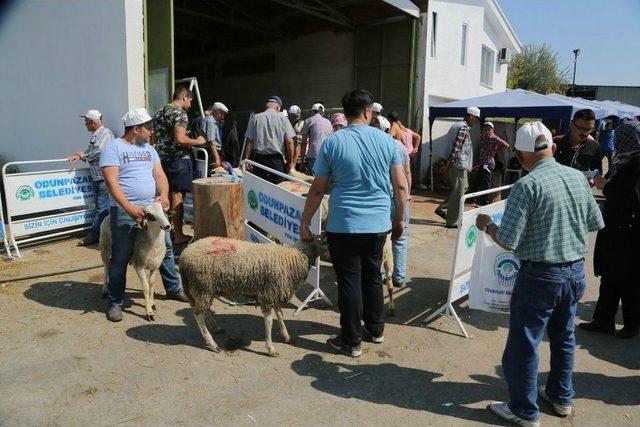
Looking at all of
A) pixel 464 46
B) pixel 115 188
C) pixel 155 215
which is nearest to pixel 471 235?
pixel 155 215

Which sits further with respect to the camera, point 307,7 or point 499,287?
point 307,7

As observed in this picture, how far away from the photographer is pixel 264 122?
23.1ft

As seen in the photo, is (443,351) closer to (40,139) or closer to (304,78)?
(40,139)

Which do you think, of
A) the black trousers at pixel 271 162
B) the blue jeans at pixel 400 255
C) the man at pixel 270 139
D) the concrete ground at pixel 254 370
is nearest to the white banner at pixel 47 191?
the concrete ground at pixel 254 370

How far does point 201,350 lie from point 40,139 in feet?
26.0

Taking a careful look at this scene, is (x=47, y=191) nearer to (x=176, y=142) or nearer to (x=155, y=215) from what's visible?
(x=176, y=142)

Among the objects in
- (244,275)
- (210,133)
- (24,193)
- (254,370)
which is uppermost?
(210,133)

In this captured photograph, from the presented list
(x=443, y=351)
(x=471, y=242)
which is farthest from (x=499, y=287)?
(x=443, y=351)

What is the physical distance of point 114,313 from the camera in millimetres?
4613

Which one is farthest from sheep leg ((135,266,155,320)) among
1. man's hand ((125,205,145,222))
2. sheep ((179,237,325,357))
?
sheep ((179,237,325,357))

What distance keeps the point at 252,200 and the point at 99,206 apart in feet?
8.93

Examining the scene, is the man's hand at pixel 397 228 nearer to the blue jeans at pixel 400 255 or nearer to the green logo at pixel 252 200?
the blue jeans at pixel 400 255

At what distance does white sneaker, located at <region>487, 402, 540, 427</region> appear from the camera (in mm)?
3061

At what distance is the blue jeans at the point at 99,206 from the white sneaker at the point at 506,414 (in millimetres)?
5780
